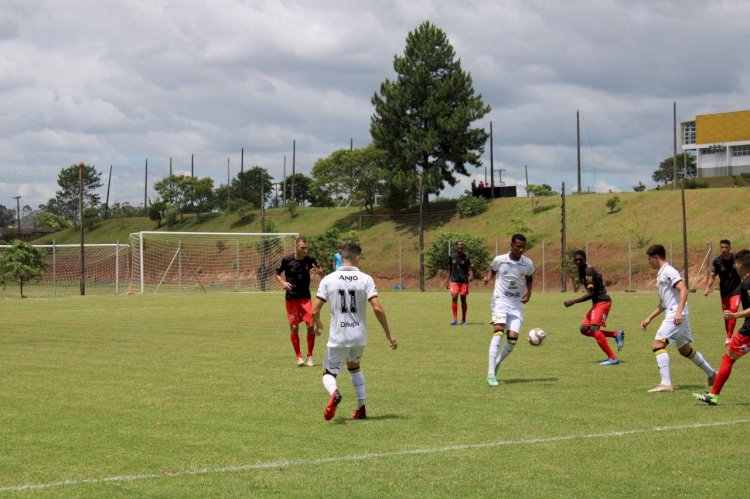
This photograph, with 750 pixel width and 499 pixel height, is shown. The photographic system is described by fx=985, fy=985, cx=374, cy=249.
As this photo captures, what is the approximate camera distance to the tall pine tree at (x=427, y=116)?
91375 mm

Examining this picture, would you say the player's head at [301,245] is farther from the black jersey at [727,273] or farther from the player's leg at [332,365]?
the black jersey at [727,273]

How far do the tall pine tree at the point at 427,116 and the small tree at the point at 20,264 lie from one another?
124 feet

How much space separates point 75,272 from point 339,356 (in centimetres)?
7608

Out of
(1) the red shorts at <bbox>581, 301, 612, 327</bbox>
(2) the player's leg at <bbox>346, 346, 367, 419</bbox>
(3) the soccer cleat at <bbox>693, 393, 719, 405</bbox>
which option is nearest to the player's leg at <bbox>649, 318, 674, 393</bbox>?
(3) the soccer cleat at <bbox>693, 393, 719, 405</bbox>

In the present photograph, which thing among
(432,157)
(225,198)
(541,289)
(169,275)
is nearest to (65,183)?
(225,198)

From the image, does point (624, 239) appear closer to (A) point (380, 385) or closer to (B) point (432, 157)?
(B) point (432, 157)

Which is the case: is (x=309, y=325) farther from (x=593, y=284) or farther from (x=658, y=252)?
(x=658, y=252)

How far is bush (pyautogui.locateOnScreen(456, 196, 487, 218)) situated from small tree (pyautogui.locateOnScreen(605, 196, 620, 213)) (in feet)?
44.4

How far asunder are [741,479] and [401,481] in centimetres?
267

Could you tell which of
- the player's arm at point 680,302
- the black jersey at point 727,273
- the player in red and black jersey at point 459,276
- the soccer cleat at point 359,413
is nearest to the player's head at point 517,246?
the player's arm at point 680,302

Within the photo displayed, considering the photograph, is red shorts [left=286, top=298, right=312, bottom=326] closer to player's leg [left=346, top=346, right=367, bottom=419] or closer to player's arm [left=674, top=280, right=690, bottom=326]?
player's leg [left=346, top=346, right=367, bottom=419]

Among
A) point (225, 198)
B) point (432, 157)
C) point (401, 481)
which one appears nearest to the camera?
point (401, 481)

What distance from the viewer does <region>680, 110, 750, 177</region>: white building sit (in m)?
105

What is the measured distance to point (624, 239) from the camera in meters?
75.4
